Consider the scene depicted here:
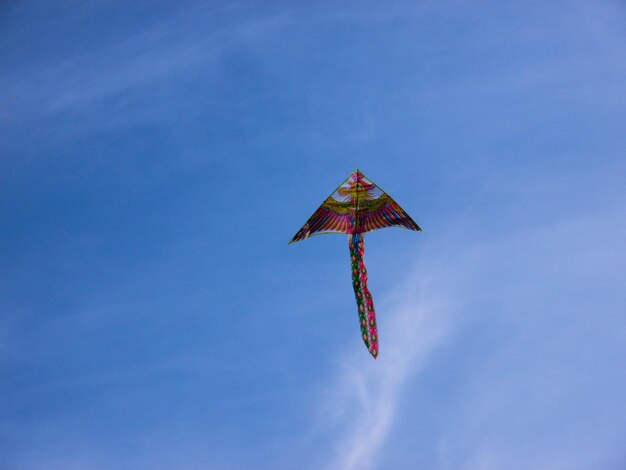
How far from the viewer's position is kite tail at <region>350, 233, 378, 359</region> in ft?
59.9

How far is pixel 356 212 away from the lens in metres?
20.1

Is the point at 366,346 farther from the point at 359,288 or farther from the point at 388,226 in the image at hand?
the point at 388,226

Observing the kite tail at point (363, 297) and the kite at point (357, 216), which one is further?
the kite at point (357, 216)

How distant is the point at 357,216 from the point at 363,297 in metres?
3.13

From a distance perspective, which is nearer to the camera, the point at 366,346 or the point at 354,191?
the point at 366,346

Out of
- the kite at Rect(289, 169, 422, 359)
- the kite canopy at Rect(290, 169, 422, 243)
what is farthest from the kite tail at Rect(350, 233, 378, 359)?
the kite canopy at Rect(290, 169, 422, 243)

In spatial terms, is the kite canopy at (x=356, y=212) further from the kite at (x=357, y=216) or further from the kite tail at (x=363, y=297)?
the kite tail at (x=363, y=297)

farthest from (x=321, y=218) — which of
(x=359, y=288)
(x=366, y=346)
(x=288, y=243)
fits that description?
(x=366, y=346)

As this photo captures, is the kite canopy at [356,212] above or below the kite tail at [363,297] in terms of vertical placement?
above

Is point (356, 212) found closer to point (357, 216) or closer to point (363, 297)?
point (357, 216)

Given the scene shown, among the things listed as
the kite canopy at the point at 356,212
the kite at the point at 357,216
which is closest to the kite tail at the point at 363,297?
the kite at the point at 357,216

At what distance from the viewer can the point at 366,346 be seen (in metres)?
18.2

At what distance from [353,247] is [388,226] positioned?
1.50m

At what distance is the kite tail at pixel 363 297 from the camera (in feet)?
59.9
